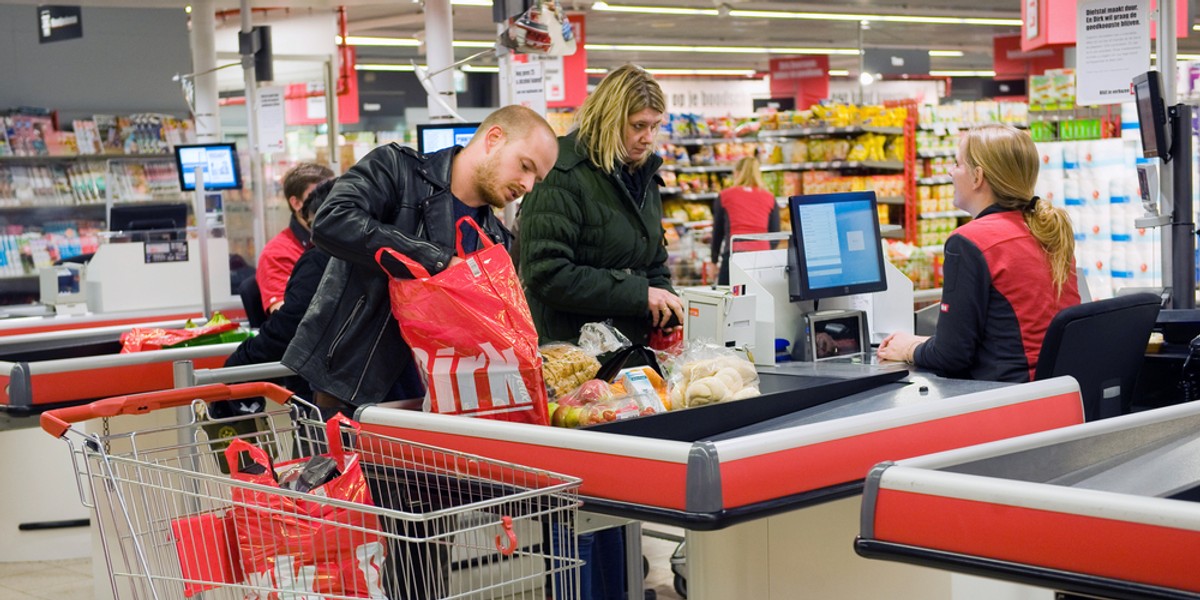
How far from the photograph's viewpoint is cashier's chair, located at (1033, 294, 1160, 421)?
10.4 feet

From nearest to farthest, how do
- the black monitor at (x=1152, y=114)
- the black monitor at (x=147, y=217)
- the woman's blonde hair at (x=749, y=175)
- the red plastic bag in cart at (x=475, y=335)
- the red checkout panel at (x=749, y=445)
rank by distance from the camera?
the red checkout panel at (x=749, y=445) → the red plastic bag in cart at (x=475, y=335) → the black monitor at (x=1152, y=114) → the black monitor at (x=147, y=217) → the woman's blonde hair at (x=749, y=175)

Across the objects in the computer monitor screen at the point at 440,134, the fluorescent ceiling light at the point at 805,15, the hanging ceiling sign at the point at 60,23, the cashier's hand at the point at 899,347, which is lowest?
the cashier's hand at the point at 899,347

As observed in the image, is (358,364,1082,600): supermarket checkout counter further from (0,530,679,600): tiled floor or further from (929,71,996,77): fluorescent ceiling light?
(929,71,996,77): fluorescent ceiling light

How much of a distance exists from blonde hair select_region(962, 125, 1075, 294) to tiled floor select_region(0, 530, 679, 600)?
1.93m

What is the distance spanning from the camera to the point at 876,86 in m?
25.3

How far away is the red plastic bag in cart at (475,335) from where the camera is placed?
8.46ft

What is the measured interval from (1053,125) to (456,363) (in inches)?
346

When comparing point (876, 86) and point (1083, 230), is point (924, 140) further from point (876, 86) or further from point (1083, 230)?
point (876, 86)

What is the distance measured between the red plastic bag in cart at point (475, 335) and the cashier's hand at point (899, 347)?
1.27 metres

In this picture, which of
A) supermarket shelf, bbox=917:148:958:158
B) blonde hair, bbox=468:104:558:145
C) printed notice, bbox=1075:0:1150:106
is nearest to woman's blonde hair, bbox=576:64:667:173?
blonde hair, bbox=468:104:558:145

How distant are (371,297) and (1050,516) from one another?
1583 mm

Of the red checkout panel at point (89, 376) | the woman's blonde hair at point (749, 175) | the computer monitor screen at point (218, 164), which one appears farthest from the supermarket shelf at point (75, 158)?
the red checkout panel at point (89, 376)

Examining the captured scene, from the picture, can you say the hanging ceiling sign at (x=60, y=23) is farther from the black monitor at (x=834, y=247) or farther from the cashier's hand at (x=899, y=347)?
the cashier's hand at (x=899, y=347)

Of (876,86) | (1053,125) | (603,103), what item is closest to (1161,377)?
(603,103)
